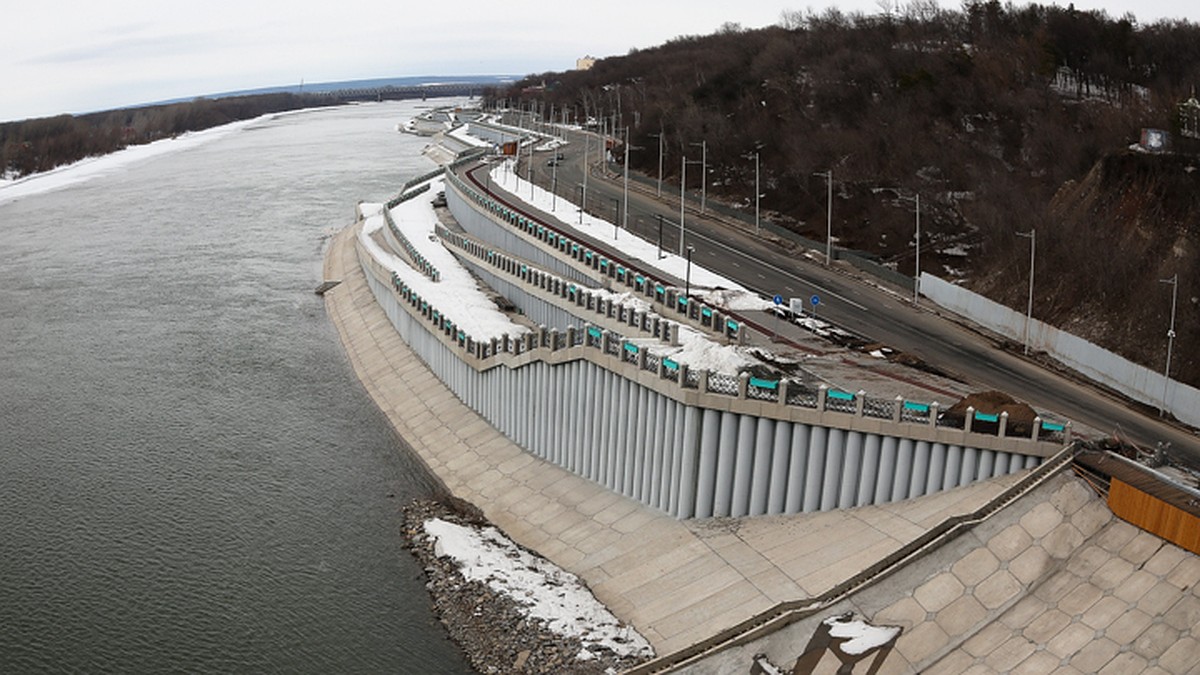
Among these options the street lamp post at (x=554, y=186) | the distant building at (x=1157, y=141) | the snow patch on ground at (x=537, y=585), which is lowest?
the snow patch on ground at (x=537, y=585)

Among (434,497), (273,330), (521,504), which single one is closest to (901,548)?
(521,504)

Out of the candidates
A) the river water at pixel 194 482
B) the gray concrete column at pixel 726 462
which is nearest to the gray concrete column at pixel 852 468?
the gray concrete column at pixel 726 462

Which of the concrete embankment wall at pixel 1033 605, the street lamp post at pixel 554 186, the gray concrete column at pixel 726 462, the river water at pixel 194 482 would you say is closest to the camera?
the concrete embankment wall at pixel 1033 605

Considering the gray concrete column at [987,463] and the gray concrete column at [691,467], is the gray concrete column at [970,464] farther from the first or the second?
the gray concrete column at [691,467]

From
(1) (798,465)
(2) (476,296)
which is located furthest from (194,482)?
(1) (798,465)

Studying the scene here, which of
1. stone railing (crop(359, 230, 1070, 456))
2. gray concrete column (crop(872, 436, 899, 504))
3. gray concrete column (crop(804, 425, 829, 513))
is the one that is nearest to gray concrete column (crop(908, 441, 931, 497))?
stone railing (crop(359, 230, 1070, 456))
